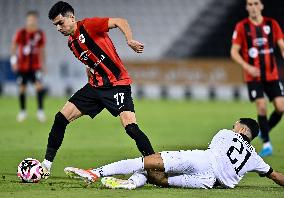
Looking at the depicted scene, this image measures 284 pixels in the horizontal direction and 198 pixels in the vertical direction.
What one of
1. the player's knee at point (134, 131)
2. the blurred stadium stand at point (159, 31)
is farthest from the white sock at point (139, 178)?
the blurred stadium stand at point (159, 31)

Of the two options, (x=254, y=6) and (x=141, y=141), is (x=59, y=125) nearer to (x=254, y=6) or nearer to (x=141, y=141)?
(x=141, y=141)

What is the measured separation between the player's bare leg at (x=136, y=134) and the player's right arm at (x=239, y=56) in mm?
3449

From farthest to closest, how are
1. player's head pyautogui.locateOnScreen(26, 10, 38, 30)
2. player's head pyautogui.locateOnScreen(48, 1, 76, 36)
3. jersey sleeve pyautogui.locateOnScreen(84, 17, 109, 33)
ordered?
1. player's head pyautogui.locateOnScreen(26, 10, 38, 30)
2. jersey sleeve pyautogui.locateOnScreen(84, 17, 109, 33)
3. player's head pyautogui.locateOnScreen(48, 1, 76, 36)

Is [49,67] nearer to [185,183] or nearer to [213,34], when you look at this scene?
[213,34]

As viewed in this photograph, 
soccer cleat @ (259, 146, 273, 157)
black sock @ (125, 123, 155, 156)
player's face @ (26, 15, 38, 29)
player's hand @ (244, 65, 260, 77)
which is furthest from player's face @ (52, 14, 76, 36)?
player's face @ (26, 15, 38, 29)

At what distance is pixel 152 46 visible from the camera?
101 ft

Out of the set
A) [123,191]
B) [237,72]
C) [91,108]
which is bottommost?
[123,191]

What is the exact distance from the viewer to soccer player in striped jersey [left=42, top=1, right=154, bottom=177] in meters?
9.63

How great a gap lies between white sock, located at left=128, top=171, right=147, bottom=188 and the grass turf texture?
0.24 ft

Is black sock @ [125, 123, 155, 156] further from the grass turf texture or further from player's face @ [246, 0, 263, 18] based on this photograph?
player's face @ [246, 0, 263, 18]

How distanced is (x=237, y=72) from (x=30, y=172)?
18.4 m

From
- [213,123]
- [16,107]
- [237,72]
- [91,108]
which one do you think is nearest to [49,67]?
[16,107]

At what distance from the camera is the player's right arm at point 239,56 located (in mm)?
12641

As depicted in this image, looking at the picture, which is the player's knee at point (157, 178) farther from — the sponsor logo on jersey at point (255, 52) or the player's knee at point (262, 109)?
the sponsor logo on jersey at point (255, 52)
